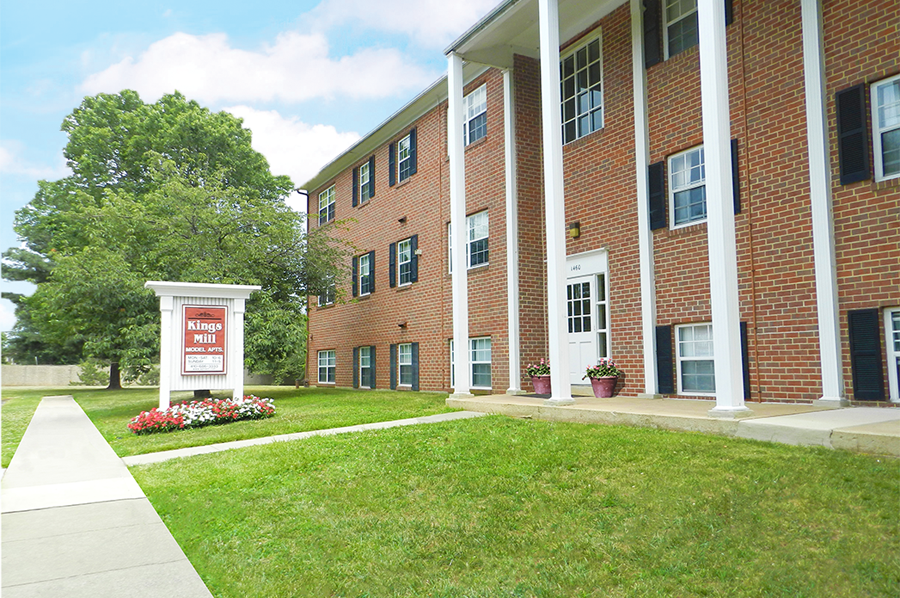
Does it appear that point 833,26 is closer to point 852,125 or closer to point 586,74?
point 852,125

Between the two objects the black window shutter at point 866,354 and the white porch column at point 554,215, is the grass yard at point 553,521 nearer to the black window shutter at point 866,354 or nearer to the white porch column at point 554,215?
the white porch column at point 554,215

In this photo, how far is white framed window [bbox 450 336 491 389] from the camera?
49.3ft

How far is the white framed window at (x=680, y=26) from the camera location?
10.7 metres

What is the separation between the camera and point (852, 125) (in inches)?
328

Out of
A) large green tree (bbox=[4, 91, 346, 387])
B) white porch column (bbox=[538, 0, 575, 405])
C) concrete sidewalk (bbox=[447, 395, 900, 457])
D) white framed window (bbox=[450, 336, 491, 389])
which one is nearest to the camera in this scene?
concrete sidewalk (bbox=[447, 395, 900, 457])

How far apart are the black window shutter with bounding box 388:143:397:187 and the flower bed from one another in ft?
29.8

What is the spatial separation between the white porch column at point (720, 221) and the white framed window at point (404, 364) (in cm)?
1171

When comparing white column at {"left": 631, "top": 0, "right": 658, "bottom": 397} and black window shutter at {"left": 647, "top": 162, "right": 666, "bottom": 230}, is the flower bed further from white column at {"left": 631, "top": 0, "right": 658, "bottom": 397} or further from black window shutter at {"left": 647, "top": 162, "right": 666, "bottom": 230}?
black window shutter at {"left": 647, "top": 162, "right": 666, "bottom": 230}

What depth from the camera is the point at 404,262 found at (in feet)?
61.7

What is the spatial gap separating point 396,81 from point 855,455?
19.3 meters

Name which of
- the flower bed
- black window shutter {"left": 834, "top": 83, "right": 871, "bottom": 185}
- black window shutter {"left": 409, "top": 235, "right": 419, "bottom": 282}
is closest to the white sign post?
the flower bed

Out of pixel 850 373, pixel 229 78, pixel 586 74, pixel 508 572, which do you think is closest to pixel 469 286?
pixel 586 74

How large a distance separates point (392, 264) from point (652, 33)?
405 inches

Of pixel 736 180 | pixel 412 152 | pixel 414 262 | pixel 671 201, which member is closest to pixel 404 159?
pixel 412 152
